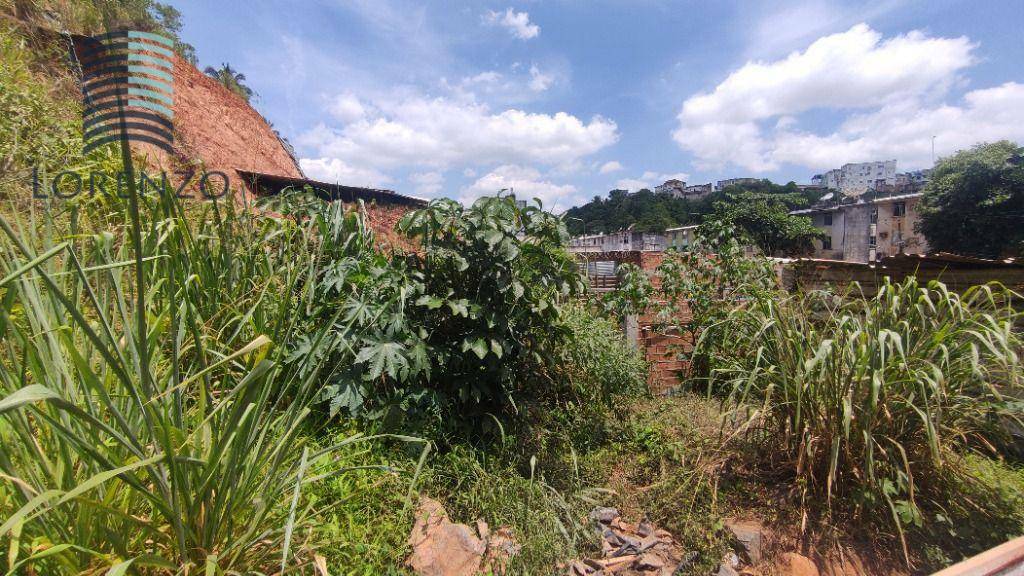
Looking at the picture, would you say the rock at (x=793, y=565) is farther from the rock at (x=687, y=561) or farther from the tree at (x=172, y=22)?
the tree at (x=172, y=22)

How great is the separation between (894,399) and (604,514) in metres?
1.30

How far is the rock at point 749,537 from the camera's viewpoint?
1857 mm

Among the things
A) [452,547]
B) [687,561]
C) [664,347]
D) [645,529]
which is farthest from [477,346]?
[664,347]

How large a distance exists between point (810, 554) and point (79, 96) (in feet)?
21.7

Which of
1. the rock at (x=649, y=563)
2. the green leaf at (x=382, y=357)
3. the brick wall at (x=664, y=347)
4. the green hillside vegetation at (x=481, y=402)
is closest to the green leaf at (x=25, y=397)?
the green hillside vegetation at (x=481, y=402)

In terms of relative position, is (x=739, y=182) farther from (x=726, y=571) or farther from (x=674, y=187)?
(x=726, y=571)

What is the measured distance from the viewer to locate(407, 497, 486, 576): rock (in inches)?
60.6

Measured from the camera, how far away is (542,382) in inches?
104

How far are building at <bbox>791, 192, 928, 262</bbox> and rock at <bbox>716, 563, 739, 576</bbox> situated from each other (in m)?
25.5

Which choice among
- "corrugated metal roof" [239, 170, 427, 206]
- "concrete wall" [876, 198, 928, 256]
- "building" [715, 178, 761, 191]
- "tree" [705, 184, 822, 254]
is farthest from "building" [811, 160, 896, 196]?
"corrugated metal roof" [239, 170, 427, 206]

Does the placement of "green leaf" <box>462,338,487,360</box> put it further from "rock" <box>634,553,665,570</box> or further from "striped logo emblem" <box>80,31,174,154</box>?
"striped logo emblem" <box>80,31,174,154</box>

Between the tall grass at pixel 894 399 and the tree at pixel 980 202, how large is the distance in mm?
21184

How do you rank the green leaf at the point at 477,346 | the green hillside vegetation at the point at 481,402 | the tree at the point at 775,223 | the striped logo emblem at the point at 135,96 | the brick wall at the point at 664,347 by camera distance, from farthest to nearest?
the tree at the point at 775,223
the brick wall at the point at 664,347
the striped logo emblem at the point at 135,96
the green leaf at the point at 477,346
the green hillside vegetation at the point at 481,402

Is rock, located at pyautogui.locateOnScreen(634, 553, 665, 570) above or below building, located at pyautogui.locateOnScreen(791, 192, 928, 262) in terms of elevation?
below
